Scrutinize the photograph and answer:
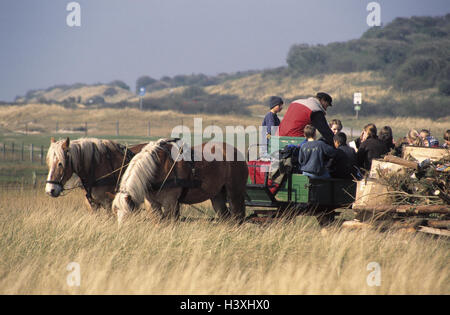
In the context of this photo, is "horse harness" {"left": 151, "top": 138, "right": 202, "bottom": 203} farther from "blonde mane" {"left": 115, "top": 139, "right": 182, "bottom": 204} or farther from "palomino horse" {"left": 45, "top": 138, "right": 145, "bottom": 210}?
"palomino horse" {"left": 45, "top": 138, "right": 145, "bottom": 210}

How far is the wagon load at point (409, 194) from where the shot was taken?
6926mm

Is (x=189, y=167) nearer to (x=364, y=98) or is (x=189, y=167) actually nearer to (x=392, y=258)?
(x=392, y=258)

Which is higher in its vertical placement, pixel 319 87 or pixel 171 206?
pixel 319 87

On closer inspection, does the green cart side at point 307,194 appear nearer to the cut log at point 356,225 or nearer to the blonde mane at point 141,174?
the cut log at point 356,225

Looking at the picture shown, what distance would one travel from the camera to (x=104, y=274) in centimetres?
557

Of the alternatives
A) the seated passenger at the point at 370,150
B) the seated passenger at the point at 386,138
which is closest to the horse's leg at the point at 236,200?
the seated passenger at the point at 370,150

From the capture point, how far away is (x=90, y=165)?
8.42 metres

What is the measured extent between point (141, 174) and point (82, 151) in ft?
5.40

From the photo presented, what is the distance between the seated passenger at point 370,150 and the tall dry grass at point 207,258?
6.61ft

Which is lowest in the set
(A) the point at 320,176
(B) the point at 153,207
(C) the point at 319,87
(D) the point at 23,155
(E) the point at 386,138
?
(D) the point at 23,155

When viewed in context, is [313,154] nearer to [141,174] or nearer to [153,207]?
[153,207]

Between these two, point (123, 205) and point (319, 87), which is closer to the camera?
point (123, 205)

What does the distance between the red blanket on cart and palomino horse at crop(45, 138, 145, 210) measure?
1814 mm

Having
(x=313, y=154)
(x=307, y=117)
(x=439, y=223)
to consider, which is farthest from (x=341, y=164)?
(x=439, y=223)
